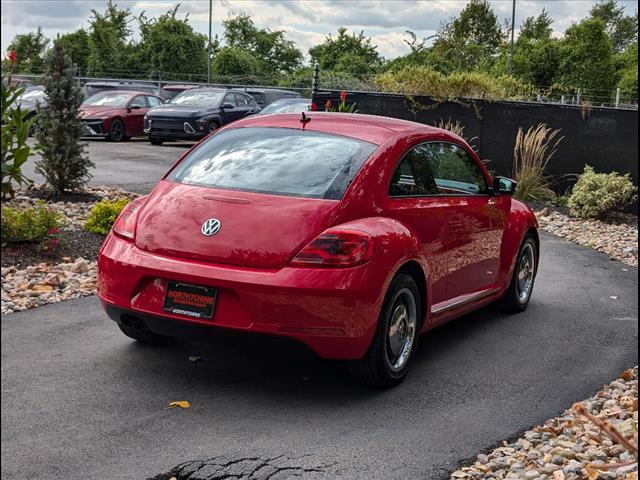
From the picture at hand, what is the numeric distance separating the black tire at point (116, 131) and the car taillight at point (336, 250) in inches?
830

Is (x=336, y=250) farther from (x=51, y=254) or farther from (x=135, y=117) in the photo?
(x=135, y=117)

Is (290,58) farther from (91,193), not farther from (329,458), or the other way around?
(329,458)

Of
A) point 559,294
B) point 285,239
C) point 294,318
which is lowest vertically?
point 559,294

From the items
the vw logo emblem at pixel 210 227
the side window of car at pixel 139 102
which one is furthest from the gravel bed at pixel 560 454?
the side window of car at pixel 139 102

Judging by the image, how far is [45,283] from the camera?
8375 millimetres

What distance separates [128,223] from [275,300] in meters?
1.19

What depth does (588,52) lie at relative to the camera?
49.0 m

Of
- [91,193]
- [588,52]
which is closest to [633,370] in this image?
[91,193]

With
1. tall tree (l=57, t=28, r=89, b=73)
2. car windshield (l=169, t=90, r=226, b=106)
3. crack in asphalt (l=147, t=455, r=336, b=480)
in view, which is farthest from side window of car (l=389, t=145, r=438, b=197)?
tall tree (l=57, t=28, r=89, b=73)

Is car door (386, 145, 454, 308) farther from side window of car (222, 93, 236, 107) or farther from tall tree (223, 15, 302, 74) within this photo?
tall tree (223, 15, 302, 74)

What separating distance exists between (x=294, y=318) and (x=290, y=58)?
58.8 metres

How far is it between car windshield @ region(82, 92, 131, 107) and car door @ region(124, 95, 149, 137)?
0.21 metres

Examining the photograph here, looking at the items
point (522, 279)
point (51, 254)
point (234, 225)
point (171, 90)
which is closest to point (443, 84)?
point (522, 279)

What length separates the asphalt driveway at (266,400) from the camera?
15.3ft
